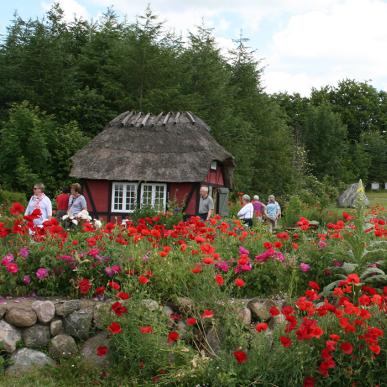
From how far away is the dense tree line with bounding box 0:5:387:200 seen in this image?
2406 cm

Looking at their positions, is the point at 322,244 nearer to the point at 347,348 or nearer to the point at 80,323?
the point at 347,348

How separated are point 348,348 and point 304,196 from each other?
24250 mm

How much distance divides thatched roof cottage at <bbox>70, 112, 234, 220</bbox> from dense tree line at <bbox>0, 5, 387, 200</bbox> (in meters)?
2.30

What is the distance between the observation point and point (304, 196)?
2808 cm

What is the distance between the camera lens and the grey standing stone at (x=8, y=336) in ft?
17.3

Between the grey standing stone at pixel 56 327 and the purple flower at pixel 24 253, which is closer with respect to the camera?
the grey standing stone at pixel 56 327

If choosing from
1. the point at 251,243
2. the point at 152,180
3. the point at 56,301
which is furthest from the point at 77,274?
the point at 152,180

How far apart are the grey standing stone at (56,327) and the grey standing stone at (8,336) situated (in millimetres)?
283

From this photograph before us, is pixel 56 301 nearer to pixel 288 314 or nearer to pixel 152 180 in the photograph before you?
pixel 288 314

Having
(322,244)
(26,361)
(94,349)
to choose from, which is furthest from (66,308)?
(322,244)

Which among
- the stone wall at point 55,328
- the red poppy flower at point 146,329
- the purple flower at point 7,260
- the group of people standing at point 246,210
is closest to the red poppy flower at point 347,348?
the stone wall at point 55,328

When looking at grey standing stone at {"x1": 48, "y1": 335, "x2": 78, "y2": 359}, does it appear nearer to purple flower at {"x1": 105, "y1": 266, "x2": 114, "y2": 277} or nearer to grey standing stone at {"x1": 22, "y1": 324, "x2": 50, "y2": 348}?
grey standing stone at {"x1": 22, "y1": 324, "x2": 50, "y2": 348}

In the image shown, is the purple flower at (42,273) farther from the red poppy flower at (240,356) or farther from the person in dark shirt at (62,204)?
the person in dark shirt at (62,204)

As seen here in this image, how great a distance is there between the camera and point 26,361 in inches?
207
